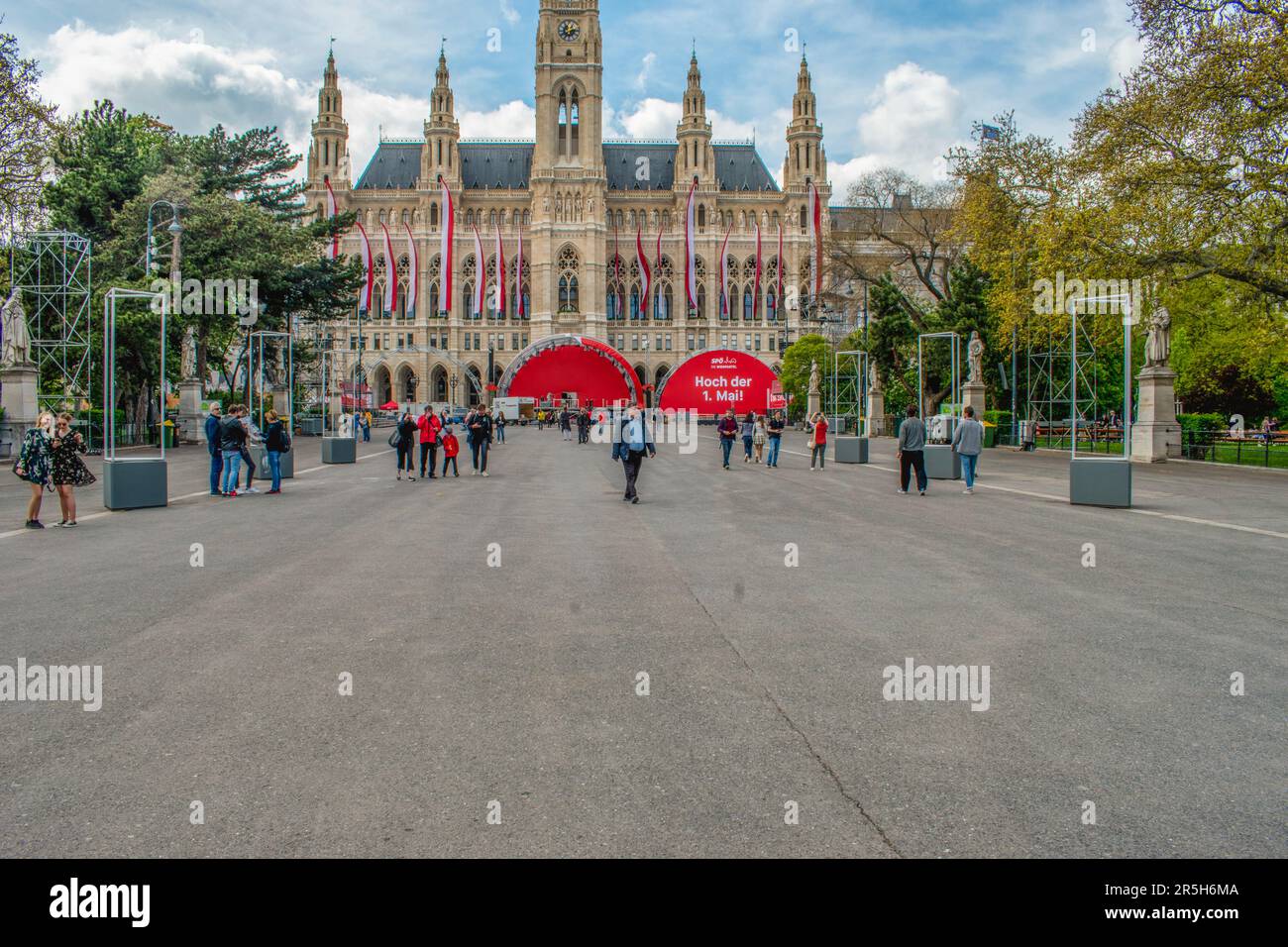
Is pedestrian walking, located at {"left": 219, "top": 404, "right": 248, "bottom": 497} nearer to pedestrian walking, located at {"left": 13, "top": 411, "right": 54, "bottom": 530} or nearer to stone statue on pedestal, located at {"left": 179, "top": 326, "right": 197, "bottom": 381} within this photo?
pedestrian walking, located at {"left": 13, "top": 411, "right": 54, "bottom": 530}

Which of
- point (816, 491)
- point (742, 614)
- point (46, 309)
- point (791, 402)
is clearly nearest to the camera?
point (742, 614)

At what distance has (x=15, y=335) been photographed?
1135 inches

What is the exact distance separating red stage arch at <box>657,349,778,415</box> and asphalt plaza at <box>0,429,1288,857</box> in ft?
23.6

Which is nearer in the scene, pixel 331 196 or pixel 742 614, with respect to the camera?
pixel 742 614

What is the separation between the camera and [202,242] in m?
40.3

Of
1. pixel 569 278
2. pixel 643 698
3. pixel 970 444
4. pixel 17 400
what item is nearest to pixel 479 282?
pixel 569 278

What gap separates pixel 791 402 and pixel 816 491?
53.9 m

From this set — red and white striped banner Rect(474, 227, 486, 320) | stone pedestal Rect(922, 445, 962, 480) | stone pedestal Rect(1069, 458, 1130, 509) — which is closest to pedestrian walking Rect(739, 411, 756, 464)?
stone pedestal Rect(922, 445, 962, 480)

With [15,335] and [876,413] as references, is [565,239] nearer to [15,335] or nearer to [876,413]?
[876,413]

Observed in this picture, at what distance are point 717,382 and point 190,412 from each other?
90.9 feet
